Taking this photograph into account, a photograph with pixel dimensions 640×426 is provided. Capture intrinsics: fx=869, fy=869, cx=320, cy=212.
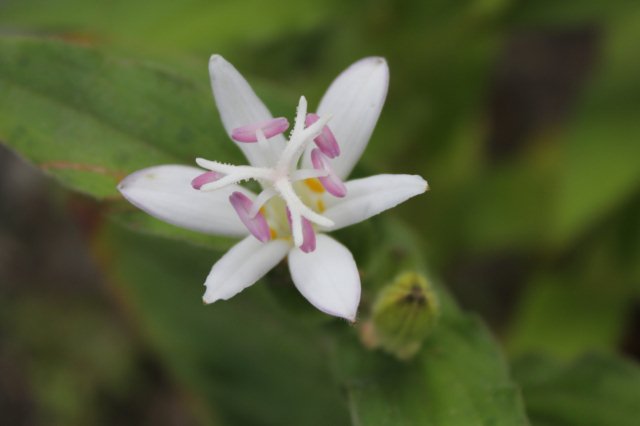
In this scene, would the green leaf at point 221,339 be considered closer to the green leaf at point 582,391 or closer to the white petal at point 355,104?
the green leaf at point 582,391

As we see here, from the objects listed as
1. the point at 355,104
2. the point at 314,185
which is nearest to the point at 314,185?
Answer: the point at 314,185

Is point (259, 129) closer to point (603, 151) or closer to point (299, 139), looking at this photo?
point (299, 139)

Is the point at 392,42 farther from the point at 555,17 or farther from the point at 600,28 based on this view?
the point at 600,28

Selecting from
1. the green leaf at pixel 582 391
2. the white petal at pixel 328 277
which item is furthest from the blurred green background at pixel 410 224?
the white petal at pixel 328 277

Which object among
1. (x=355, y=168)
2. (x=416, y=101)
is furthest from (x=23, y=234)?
(x=355, y=168)

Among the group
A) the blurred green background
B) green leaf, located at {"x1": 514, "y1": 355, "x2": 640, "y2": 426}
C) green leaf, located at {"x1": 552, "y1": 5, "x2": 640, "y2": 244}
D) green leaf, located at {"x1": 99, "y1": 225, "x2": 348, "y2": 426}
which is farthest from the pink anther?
green leaf, located at {"x1": 552, "y1": 5, "x2": 640, "y2": 244}

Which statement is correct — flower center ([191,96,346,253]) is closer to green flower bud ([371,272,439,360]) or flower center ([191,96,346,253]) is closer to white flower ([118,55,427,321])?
white flower ([118,55,427,321])
